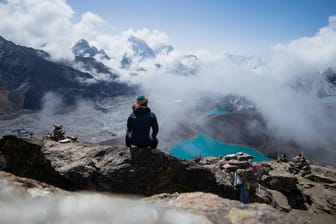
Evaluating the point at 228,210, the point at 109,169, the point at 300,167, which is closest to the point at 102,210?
the point at 228,210

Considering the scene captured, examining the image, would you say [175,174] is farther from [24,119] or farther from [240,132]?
[24,119]

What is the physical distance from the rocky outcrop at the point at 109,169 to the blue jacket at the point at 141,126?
1.16 feet

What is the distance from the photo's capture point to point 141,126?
794 cm

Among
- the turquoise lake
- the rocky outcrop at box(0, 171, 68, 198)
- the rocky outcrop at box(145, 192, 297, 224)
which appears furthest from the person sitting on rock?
the turquoise lake

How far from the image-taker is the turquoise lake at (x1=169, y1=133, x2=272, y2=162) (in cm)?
12597

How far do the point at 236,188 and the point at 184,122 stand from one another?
18012 cm

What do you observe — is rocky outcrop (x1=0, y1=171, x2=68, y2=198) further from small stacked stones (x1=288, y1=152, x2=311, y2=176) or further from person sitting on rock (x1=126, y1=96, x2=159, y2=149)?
small stacked stones (x1=288, y1=152, x2=311, y2=176)

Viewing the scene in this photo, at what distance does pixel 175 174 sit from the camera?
7820 millimetres

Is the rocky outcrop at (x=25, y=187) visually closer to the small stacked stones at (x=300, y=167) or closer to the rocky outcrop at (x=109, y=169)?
the rocky outcrop at (x=109, y=169)

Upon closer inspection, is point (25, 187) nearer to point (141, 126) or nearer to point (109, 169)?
point (109, 169)

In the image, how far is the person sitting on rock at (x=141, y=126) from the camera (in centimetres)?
793

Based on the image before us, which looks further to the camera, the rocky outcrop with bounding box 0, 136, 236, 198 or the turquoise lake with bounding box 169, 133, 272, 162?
the turquoise lake with bounding box 169, 133, 272, 162

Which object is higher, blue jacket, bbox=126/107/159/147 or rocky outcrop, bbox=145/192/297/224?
blue jacket, bbox=126/107/159/147

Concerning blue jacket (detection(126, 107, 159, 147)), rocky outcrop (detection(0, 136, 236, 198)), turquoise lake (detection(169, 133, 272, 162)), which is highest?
blue jacket (detection(126, 107, 159, 147))
